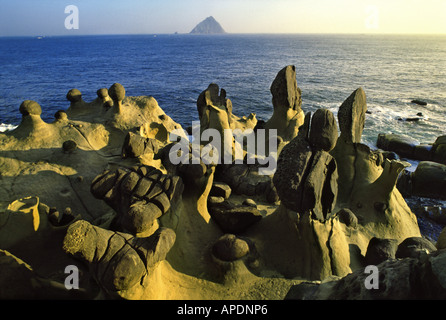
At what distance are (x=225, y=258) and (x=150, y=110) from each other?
10060 millimetres

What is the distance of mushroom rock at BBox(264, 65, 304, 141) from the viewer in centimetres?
1463

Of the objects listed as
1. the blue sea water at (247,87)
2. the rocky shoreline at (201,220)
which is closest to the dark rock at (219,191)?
the rocky shoreline at (201,220)

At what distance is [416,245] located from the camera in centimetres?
794

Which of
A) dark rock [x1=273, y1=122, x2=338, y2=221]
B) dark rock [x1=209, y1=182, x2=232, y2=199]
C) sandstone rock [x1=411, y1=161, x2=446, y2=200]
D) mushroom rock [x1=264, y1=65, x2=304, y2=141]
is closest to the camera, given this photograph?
dark rock [x1=273, y1=122, x2=338, y2=221]

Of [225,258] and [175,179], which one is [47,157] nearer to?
[175,179]

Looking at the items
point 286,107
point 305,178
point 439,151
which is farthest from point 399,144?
point 305,178

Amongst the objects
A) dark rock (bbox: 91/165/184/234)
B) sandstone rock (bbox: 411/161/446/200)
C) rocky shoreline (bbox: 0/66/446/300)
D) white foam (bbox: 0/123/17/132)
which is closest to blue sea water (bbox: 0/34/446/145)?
white foam (bbox: 0/123/17/132)

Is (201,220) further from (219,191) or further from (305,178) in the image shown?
(305,178)

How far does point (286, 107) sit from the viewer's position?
15211 millimetres

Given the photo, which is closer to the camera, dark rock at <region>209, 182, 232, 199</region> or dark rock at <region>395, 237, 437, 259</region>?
dark rock at <region>395, 237, 437, 259</region>

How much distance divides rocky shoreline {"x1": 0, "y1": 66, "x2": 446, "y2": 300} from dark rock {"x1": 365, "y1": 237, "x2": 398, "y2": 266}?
0.04m

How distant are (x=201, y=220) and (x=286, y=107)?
916cm

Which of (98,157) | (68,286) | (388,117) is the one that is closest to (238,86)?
(388,117)

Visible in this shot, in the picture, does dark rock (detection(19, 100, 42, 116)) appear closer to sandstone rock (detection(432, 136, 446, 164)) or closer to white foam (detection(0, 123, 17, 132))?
white foam (detection(0, 123, 17, 132))
